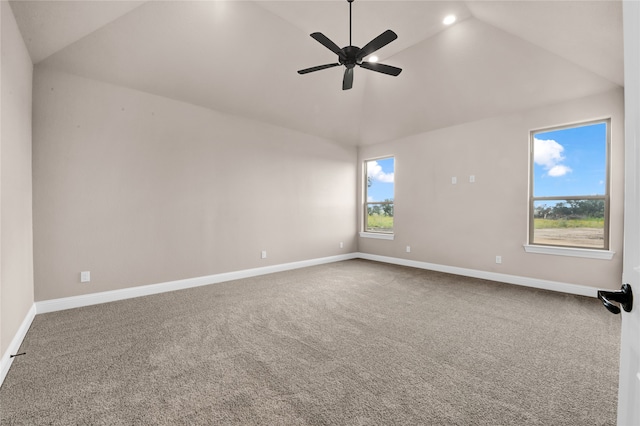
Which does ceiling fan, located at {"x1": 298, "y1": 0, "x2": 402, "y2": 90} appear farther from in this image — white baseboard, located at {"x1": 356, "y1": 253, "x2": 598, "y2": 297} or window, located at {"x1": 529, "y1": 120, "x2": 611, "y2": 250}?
white baseboard, located at {"x1": 356, "y1": 253, "x2": 598, "y2": 297}

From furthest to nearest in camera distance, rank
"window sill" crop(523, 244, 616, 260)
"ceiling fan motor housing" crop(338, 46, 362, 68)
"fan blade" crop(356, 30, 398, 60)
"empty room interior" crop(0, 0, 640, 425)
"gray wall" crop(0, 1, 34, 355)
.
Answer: "window sill" crop(523, 244, 616, 260), "ceiling fan motor housing" crop(338, 46, 362, 68), "fan blade" crop(356, 30, 398, 60), "gray wall" crop(0, 1, 34, 355), "empty room interior" crop(0, 0, 640, 425)

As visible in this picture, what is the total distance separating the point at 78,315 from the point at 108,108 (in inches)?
92.1

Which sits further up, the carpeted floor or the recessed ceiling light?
the recessed ceiling light

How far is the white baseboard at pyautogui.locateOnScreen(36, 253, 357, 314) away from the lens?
3162mm

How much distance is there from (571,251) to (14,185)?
5.93m

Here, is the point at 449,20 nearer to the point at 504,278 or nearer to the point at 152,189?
the point at 504,278

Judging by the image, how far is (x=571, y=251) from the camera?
3764 mm

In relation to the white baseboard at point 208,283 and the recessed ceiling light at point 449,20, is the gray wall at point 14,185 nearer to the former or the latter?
the white baseboard at point 208,283

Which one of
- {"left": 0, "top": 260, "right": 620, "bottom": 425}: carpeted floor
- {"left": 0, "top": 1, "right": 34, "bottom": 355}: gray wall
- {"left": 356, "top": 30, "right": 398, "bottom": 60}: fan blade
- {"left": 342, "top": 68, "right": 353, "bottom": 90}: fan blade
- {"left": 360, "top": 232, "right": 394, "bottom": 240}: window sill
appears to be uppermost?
{"left": 356, "top": 30, "right": 398, "bottom": 60}: fan blade

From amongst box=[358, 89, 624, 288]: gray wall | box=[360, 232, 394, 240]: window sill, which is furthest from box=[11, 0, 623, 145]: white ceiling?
box=[360, 232, 394, 240]: window sill

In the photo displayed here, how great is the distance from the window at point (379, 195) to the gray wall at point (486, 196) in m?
0.29

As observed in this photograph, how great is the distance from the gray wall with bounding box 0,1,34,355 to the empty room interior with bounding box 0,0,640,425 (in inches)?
1.3

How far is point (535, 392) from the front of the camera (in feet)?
5.82

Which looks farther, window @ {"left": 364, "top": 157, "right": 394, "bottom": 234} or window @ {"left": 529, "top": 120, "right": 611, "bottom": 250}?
window @ {"left": 364, "top": 157, "right": 394, "bottom": 234}
